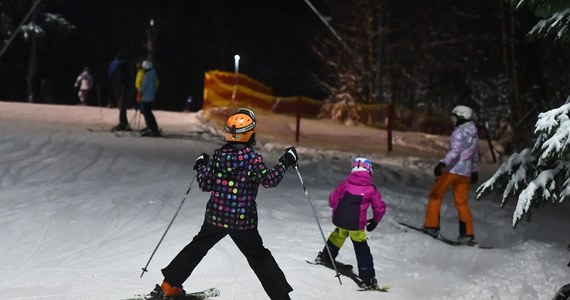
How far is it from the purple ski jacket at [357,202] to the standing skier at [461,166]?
204 centimetres

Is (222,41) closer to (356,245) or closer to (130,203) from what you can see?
(130,203)

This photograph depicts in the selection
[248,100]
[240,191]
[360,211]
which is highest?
[240,191]

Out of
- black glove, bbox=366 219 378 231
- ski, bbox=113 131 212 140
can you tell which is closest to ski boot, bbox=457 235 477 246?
black glove, bbox=366 219 378 231

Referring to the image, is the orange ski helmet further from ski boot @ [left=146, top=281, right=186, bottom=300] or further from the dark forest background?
the dark forest background

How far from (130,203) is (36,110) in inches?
539

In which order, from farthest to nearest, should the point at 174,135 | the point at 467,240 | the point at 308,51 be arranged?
the point at 308,51 < the point at 174,135 < the point at 467,240

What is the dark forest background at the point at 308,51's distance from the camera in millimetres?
25516

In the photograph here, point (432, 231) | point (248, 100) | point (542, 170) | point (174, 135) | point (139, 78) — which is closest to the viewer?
point (542, 170)

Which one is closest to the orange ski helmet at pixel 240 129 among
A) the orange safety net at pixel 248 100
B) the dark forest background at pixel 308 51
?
the dark forest background at pixel 308 51

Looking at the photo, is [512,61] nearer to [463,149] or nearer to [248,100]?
[248,100]

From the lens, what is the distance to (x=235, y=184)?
19.4 feet

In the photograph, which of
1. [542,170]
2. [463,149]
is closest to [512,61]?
[463,149]

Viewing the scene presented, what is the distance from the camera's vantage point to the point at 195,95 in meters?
51.9

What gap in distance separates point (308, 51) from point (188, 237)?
4706 centimetres
